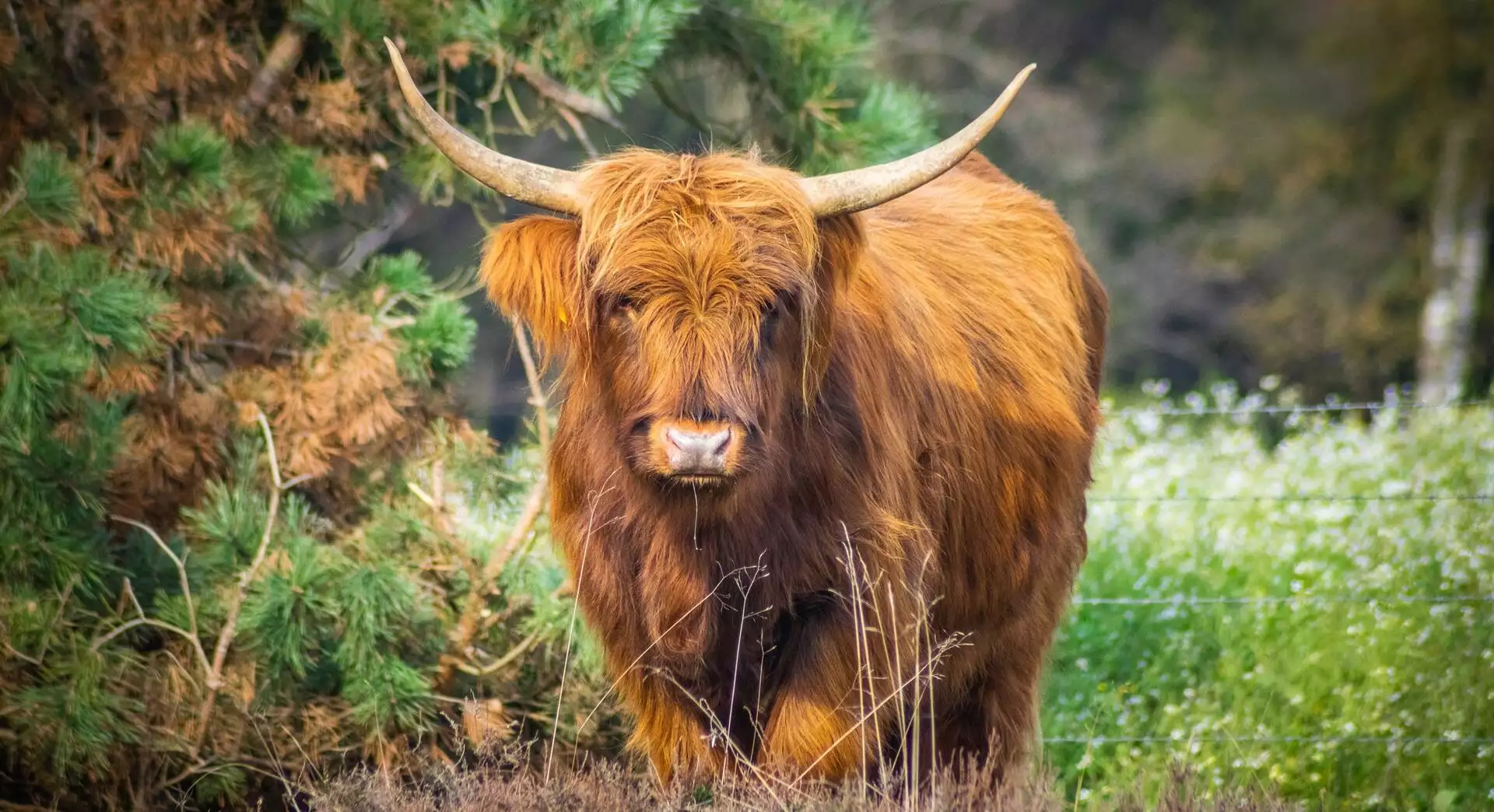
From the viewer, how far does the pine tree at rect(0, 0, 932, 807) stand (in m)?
4.62

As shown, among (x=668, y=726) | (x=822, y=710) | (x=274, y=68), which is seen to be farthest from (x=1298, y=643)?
(x=274, y=68)

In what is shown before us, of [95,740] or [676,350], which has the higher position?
[676,350]

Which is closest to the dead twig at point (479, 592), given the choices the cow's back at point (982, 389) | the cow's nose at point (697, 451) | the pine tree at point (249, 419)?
the pine tree at point (249, 419)

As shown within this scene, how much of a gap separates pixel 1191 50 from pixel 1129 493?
14025 mm

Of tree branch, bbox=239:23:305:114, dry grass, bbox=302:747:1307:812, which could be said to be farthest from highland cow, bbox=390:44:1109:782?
tree branch, bbox=239:23:305:114

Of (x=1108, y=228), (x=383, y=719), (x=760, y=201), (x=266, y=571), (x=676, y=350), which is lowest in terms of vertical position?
(x=1108, y=228)

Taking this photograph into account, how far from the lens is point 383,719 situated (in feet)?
15.9

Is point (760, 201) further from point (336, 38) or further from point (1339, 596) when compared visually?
point (1339, 596)

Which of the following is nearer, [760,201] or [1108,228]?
[760,201]

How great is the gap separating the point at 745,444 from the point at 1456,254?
49.2ft

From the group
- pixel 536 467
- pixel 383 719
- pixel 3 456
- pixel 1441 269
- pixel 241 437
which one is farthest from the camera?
pixel 1441 269

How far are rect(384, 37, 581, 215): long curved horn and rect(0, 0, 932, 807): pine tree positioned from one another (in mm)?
1090

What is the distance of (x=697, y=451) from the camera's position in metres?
3.63

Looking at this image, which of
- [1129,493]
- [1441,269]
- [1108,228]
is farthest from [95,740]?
[1108,228]
